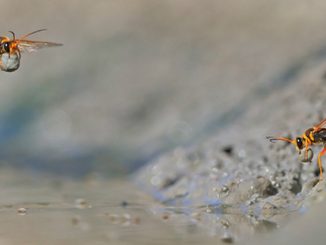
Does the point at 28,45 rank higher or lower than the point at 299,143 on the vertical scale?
higher

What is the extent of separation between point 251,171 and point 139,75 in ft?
9.51

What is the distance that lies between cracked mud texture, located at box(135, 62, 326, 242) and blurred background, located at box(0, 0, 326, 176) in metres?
0.41

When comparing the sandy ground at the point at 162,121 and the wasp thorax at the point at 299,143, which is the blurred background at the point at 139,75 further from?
the wasp thorax at the point at 299,143

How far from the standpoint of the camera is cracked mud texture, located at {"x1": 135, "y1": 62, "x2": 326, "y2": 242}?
422 centimetres

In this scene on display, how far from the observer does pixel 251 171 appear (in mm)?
5082

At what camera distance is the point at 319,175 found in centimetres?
459

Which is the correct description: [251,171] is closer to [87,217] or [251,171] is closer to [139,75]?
[87,217]

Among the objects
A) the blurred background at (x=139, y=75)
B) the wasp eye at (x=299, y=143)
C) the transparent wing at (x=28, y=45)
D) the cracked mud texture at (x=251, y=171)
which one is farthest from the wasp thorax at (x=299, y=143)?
the blurred background at (x=139, y=75)

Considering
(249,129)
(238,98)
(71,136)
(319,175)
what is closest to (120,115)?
(71,136)

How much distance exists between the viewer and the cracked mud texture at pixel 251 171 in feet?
13.9

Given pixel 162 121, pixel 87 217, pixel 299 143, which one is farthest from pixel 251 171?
pixel 162 121

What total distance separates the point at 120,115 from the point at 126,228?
11.6 feet

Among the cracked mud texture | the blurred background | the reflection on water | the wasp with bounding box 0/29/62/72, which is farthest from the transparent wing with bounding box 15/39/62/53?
the blurred background

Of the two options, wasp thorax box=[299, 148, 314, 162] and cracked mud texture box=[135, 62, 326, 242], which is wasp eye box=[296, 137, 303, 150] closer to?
wasp thorax box=[299, 148, 314, 162]
